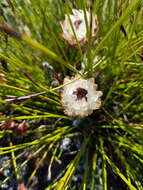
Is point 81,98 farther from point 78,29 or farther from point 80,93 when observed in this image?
point 78,29

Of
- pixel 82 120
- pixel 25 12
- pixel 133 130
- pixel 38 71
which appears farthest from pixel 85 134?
pixel 25 12

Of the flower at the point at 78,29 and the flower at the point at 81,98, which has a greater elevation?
the flower at the point at 78,29

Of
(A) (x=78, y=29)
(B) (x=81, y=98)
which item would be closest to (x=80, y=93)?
(B) (x=81, y=98)

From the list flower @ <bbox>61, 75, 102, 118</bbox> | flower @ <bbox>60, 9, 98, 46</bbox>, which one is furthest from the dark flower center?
flower @ <bbox>60, 9, 98, 46</bbox>

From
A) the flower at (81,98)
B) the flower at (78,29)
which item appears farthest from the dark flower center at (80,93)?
the flower at (78,29)

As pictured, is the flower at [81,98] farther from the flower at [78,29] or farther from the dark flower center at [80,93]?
the flower at [78,29]

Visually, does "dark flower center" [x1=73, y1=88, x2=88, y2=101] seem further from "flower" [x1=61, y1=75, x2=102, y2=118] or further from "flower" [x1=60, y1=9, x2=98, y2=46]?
"flower" [x1=60, y1=9, x2=98, y2=46]

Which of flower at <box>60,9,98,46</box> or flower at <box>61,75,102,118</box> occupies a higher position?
flower at <box>60,9,98,46</box>

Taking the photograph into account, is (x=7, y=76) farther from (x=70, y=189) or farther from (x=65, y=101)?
(x=70, y=189)

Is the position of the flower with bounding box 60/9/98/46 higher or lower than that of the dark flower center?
higher
